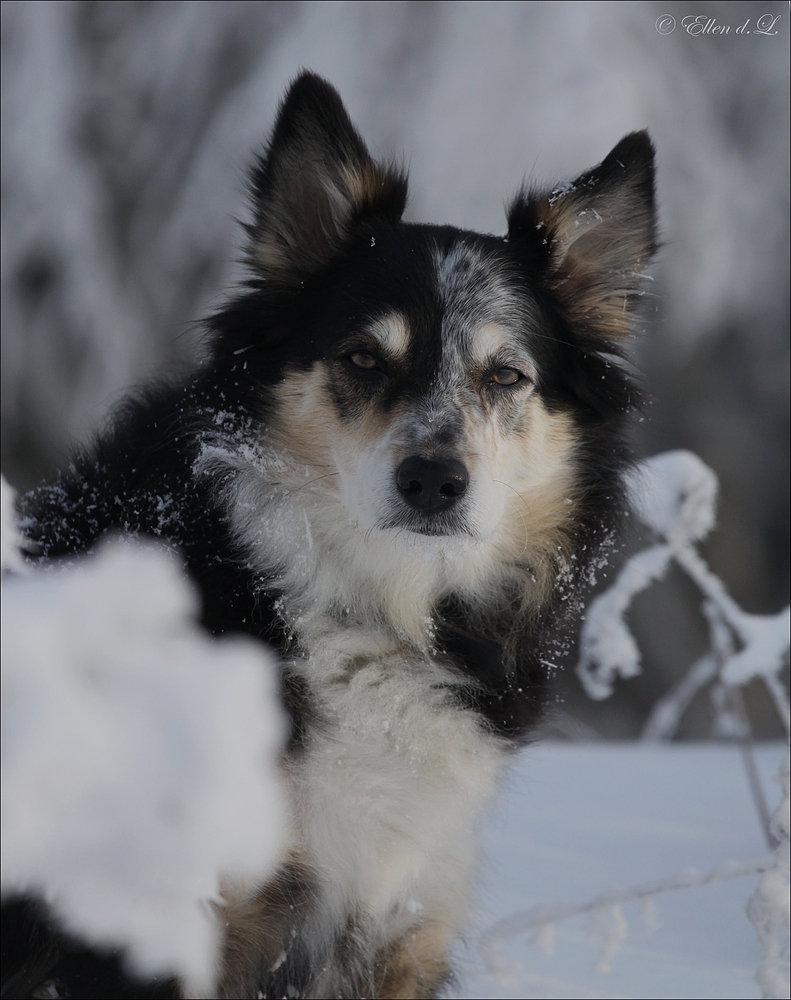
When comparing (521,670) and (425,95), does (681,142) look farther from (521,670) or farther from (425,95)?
(521,670)

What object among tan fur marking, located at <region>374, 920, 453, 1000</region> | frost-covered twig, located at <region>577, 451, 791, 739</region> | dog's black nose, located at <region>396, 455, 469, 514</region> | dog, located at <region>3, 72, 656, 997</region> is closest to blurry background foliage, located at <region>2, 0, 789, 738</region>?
frost-covered twig, located at <region>577, 451, 791, 739</region>

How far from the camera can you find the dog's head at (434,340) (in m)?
2.50

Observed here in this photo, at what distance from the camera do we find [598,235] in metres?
2.90

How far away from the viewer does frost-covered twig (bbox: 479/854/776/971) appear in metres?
2.42

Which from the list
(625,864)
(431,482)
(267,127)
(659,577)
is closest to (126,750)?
(431,482)

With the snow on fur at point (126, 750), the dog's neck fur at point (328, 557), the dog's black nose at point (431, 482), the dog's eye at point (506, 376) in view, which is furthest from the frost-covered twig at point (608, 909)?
the snow on fur at point (126, 750)

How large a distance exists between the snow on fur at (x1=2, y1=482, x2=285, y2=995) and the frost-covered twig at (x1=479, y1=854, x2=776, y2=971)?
5.27 ft

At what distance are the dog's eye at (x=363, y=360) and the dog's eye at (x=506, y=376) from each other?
30 centimetres

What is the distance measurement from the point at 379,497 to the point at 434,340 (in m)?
0.45

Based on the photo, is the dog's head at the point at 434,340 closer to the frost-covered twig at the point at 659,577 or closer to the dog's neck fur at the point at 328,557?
the dog's neck fur at the point at 328,557

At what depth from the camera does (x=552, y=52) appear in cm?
703

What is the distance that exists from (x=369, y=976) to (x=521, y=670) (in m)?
0.77

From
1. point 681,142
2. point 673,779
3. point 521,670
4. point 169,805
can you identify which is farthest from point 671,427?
point 169,805

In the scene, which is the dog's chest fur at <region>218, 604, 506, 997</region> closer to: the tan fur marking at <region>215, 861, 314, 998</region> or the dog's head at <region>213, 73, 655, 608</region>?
the tan fur marking at <region>215, 861, 314, 998</region>
